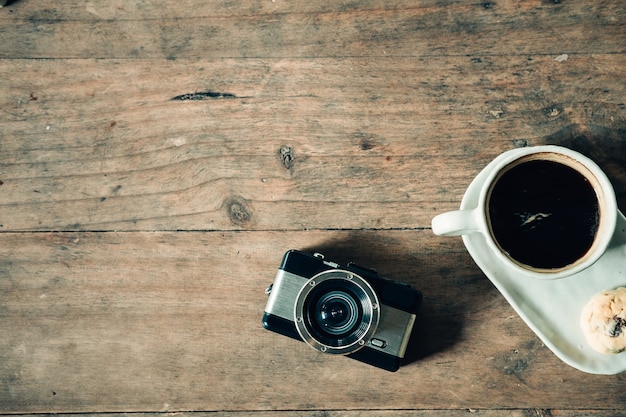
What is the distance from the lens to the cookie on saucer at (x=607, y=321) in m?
0.58

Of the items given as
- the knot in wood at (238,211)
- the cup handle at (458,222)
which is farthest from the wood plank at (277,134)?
the cup handle at (458,222)

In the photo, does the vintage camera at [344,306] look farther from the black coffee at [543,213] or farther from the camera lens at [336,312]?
the black coffee at [543,213]

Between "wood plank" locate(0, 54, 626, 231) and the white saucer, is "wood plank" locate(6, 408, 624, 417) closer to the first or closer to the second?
the white saucer

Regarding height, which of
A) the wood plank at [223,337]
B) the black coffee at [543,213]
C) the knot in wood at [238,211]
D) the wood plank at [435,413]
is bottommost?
the wood plank at [435,413]

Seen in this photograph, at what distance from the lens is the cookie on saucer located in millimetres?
579

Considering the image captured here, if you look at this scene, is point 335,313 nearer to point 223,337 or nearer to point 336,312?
point 336,312

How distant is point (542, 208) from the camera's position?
0.57 metres

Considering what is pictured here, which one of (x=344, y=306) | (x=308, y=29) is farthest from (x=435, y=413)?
(x=308, y=29)

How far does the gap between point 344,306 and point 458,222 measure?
15cm

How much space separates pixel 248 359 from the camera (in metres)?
0.67

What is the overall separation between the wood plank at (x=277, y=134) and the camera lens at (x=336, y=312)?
0.24 feet

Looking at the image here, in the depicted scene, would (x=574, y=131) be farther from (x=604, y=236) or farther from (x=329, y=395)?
(x=329, y=395)

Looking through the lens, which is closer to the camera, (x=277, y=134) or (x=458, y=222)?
(x=458, y=222)

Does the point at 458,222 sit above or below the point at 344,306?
above
